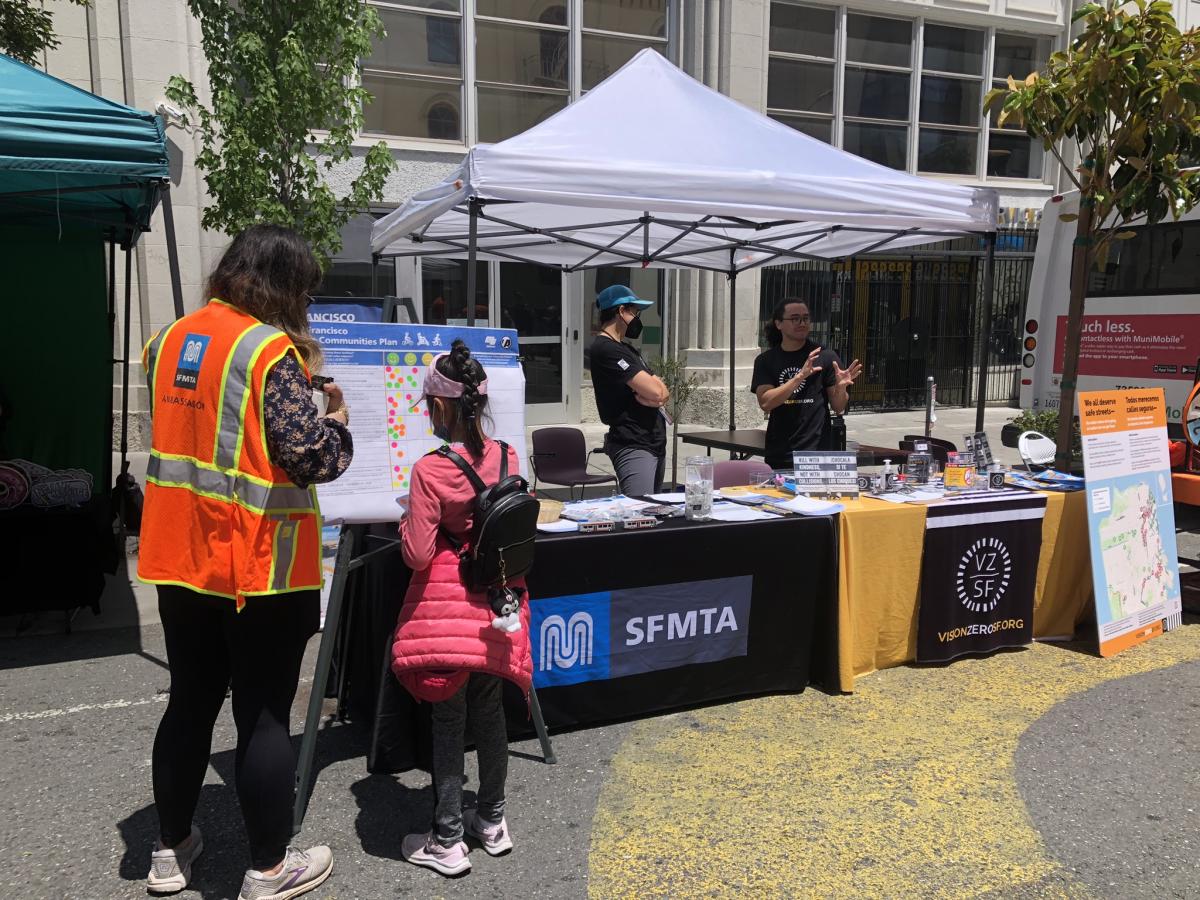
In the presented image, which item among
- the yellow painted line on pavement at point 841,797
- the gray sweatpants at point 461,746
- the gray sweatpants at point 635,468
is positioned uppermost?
the gray sweatpants at point 635,468

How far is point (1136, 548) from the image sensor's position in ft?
15.5

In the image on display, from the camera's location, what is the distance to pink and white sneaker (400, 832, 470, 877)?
107 inches

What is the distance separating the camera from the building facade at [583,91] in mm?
10195

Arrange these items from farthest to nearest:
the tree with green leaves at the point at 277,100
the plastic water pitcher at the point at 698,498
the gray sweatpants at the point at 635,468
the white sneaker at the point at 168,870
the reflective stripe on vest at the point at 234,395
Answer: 1. the tree with green leaves at the point at 277,100
2. the gray sweatpants at the point at 635,468
3. the plastic water pitcher at the point at 698,498
4. the white sneaker at the point at 168,870
5. the reflective stripe on vest at the point at 234,395

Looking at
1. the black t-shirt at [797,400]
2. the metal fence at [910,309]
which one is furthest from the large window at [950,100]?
the black t-shirt at [797,400]

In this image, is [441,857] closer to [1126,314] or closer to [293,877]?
[293,877]

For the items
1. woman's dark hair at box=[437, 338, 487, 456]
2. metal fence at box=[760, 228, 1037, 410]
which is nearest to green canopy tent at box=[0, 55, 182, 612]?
woman's dark hair at box=[437, 338, 487, 456]

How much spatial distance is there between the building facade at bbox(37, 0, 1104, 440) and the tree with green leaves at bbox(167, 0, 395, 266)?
2078 millimetres

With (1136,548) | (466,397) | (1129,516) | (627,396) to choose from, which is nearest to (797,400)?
(627,396)

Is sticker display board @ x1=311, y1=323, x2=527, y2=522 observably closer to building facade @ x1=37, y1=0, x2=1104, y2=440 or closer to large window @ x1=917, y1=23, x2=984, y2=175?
building facade @ x1=37, y1=0, x2=1104, y2=440

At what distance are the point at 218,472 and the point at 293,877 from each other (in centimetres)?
120

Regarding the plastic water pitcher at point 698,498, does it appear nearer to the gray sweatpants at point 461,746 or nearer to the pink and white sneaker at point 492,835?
the gray sweatpants at point 461,746

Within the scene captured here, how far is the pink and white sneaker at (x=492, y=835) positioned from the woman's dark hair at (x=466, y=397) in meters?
1.18

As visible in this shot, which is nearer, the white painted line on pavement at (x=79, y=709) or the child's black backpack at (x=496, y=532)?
the child's black backpack at (x=496, y=532)
